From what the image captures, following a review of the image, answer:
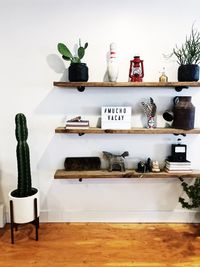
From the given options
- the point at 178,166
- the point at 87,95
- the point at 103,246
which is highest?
the point at 87,95

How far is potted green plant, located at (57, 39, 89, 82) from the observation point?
7.18 ft

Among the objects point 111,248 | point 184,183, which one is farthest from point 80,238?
point 184,183

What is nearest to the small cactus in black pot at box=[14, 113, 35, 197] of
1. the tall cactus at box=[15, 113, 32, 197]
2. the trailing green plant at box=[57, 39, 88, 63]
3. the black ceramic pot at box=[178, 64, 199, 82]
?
the tall cactus at box=[15, 113, 32, 197]

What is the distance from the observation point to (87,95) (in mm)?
2420

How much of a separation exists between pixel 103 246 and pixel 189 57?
5.72 feet

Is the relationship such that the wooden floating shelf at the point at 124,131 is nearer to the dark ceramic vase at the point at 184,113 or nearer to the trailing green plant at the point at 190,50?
the dark ceramic vase at the point at 184,113

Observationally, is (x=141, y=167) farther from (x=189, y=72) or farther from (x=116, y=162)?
(x=189, y=72)

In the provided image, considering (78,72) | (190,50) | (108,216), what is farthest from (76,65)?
(108,216)

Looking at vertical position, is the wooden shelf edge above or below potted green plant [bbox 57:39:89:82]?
below

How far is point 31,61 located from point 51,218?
1500 millimetres

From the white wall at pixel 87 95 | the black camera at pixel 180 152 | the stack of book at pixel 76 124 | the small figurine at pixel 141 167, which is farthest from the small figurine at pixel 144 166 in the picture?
the stack of book at pixel 76 124

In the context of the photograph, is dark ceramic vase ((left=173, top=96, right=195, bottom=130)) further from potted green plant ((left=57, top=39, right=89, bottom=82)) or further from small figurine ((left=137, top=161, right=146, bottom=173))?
potted green plant ((left=57, top=39, right=89, bottom=82))

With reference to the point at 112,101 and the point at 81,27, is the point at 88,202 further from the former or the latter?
the point at 81,27

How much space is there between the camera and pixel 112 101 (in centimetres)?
243
